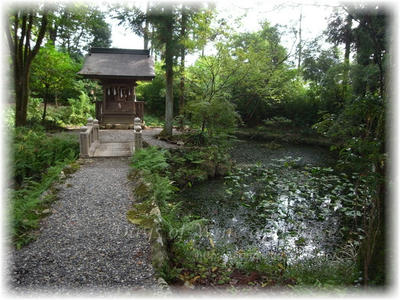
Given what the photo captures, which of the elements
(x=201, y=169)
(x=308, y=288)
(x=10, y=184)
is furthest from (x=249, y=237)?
(x=10, y=184)

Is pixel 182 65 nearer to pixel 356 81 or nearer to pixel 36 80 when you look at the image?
pixel 36 80

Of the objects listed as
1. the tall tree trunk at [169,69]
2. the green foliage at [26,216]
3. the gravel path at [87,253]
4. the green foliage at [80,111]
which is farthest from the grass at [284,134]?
the green foliage at [26,216]

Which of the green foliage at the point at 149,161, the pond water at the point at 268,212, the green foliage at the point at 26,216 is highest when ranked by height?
the green foliage at the point at 149,161

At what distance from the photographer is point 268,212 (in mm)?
6922

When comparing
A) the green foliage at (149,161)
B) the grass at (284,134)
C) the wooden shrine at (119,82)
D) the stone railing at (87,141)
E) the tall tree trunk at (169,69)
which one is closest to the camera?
the green foliage at (149,161)

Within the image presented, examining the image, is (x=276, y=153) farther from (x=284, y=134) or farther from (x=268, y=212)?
(x=268, y=212)

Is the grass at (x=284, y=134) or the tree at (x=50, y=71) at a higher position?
the tree at (x=50, y=71)

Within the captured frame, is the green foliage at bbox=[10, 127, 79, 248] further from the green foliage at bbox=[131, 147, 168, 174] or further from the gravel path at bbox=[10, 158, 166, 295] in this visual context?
the green foliage at bbox=[131, 147, 168, 174]

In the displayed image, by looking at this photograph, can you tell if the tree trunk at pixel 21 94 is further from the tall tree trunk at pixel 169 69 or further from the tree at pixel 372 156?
the tree at pixel 372 156

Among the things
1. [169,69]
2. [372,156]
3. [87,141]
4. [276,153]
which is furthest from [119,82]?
[372,156]

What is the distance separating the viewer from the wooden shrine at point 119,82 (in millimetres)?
14242

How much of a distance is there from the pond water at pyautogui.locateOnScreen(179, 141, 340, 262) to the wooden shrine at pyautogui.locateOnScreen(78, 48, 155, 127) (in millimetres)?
7768

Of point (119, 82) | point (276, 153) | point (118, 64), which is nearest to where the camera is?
point (118, 64)

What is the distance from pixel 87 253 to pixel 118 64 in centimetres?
1284
